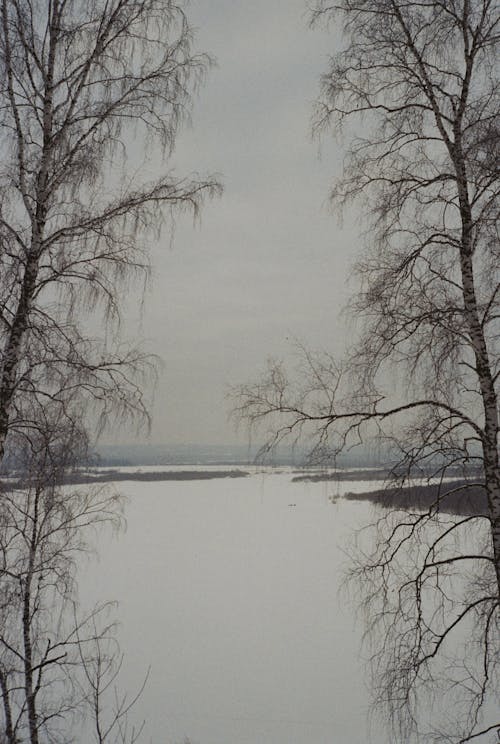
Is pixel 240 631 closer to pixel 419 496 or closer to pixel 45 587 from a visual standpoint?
pixel 45 587

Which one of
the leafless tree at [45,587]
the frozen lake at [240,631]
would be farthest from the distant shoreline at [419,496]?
the leafless tree at [45,587]

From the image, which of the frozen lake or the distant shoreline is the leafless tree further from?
the distant shoreline

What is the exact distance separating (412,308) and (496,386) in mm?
937

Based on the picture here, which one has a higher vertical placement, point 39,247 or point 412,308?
point 39,247

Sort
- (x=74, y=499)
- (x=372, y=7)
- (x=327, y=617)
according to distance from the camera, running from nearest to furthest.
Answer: (x=372, y=7)
(x=74, y=499)
(x=327, y=617)

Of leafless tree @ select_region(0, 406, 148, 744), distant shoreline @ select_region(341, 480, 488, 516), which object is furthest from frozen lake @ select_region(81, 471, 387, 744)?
leafless tree @ select_region(0, 406, 148, 744)

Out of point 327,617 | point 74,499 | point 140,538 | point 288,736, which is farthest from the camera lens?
point 140,538

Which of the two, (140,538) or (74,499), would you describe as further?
(140,538)

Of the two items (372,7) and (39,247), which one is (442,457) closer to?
(39,247)

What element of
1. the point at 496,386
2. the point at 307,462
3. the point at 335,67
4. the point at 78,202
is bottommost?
the point at 307,462

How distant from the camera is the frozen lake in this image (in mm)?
14750

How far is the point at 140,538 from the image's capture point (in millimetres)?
38344

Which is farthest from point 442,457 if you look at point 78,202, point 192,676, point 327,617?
point 327,617

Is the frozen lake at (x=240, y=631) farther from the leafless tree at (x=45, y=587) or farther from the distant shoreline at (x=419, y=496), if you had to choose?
the leafless tree at (x=45, y=587)
